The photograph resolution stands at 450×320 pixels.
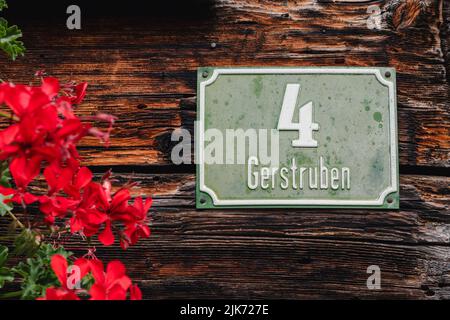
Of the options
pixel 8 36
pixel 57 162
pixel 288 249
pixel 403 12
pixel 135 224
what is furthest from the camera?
pixel 403 12

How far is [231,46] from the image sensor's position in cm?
205

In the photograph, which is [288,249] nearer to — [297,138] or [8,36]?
[297,138]

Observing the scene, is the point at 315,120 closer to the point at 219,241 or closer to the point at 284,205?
the point at 284,205

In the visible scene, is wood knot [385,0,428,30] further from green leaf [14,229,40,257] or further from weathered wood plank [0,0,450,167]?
green leaf [14,229,40,257]

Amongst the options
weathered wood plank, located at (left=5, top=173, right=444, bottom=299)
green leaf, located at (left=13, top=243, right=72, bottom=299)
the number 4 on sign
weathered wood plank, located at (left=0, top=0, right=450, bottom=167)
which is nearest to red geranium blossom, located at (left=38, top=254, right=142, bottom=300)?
green leaf, located at (left=13, top=243, right=72, bottom=299)

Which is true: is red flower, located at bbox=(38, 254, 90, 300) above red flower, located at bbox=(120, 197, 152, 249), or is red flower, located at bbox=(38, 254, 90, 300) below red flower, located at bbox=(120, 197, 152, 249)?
below

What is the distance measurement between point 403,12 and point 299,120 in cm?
55

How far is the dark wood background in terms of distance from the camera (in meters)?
1.96

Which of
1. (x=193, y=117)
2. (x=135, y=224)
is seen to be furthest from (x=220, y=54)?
(x=135, y=224)

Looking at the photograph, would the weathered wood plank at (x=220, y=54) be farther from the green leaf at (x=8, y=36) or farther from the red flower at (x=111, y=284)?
the red flower at (x=111, y=284)

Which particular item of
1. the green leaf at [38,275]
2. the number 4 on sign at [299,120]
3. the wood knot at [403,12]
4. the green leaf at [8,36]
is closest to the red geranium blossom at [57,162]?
the green leaf at [38,275]

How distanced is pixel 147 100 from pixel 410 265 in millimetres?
1072

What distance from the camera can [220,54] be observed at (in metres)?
2.04

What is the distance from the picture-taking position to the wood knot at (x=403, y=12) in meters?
2.07
